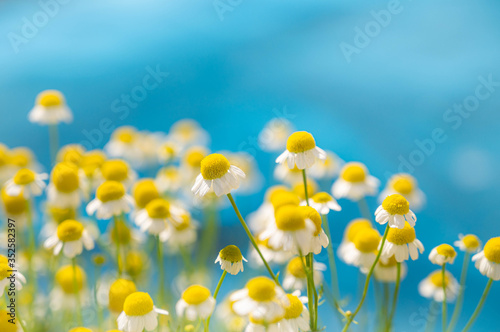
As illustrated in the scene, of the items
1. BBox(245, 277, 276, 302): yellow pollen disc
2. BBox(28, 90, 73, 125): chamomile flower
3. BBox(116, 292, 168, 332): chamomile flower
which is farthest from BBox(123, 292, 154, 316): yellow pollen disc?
BBox(28, 90, 73, 125): chamomile flower

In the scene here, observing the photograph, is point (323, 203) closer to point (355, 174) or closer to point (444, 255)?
point (444, 255)

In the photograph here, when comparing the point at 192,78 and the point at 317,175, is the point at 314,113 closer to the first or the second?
the point at 192,78

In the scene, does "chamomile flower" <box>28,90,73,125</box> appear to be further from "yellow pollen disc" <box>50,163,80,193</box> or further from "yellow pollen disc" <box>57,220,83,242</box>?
"yellow pollen disc" <box>57,220,83,242</box>

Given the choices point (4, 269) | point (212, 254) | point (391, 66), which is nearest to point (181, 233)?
point (4, 269)

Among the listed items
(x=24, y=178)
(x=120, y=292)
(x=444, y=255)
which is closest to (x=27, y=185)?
(x=24, y=178)

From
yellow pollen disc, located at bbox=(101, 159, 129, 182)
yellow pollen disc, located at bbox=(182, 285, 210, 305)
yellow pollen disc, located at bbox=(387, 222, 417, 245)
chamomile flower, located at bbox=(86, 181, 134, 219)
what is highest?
yellow pollen disc, located at bbox=(101, 159, 129, 182)

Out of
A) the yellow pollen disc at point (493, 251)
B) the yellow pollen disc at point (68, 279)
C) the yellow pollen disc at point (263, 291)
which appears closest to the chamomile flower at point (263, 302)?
the yellow pollen disc at point (263, 291)
